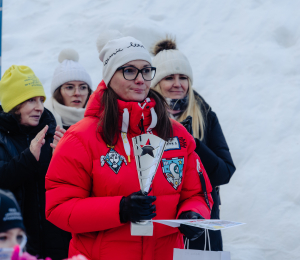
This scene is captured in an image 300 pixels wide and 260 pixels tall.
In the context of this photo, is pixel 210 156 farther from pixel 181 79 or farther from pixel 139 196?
pixel 139 196

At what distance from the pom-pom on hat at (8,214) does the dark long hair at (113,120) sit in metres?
0.87

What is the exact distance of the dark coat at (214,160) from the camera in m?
2.66

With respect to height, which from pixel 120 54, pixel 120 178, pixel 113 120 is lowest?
pixel 120 178

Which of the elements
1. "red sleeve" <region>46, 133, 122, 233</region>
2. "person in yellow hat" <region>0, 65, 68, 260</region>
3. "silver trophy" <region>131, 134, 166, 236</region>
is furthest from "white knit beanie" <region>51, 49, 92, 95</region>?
"silver trophy" <region>131, 134, 166, 236</region>

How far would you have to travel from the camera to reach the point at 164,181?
6.31 feet

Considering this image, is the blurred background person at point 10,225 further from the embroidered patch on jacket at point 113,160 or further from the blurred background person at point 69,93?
the blurred background person at point 69,93

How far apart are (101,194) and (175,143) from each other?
1.68 ft

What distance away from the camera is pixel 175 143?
2057 mm

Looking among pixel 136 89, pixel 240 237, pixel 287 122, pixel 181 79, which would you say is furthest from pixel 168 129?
pixel 287 122

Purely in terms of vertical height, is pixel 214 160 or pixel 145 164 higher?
pixel 214 160

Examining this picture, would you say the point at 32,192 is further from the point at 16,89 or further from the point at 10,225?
the point at 10,225

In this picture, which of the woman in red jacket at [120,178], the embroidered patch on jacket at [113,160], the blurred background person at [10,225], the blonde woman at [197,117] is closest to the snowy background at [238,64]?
the blonde woman at [197,117]

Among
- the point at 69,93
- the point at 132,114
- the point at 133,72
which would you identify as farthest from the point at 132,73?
the point at 69,93

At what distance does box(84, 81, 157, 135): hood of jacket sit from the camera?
1.96 m
